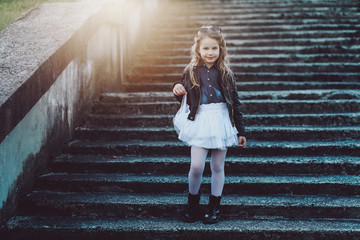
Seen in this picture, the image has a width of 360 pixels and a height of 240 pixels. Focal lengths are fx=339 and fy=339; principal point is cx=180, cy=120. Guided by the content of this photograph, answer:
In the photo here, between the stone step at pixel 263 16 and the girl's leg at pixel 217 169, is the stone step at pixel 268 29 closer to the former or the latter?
the stone step at pixel 263 16

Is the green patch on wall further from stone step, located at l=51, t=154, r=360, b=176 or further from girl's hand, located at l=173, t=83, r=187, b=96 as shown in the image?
girl's hand, located at l=173, t=83, r=187, b=96

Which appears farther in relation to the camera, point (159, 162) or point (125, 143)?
point (125, 143)

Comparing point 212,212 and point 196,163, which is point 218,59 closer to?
point 196,163

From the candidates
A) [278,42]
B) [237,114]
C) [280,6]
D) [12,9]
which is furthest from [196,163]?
[280,6]

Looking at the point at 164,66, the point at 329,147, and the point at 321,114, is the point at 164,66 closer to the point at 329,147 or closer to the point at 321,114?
the point at 321,114

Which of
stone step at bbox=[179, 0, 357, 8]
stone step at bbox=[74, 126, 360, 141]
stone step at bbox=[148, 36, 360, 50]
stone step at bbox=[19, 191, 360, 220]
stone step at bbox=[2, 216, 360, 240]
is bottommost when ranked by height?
stone step at bbox=[2, 216, 360, 240]

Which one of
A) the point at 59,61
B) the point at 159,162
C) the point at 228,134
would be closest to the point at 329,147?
the point at 228,134

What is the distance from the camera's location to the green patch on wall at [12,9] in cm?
378

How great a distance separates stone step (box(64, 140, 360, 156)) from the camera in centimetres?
324

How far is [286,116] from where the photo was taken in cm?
372

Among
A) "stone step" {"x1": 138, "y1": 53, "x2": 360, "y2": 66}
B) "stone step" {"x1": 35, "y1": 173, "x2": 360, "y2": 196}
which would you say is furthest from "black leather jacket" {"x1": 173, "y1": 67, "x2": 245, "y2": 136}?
"stone step" {"x1": 138, "y1": 53, "x2": 360, "y2": 66}

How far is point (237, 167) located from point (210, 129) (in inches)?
34.5

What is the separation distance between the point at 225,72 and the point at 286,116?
152cm

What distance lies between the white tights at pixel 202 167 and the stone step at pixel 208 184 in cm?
40
